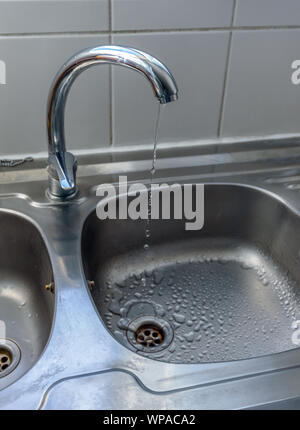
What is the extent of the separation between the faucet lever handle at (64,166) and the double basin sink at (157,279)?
6cm

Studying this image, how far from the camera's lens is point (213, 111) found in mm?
830

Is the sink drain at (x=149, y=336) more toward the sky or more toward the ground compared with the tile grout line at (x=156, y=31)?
more toward the ground

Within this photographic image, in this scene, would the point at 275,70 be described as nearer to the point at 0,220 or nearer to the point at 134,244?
the point at 134,244

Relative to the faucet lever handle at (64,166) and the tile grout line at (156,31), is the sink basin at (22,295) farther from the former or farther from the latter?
the tile grout line at (156,31)

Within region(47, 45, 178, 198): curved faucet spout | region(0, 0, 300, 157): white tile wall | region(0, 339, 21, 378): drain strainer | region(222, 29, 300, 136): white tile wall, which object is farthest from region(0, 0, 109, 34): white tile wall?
region(0, 339, 21, 378): drain strainer

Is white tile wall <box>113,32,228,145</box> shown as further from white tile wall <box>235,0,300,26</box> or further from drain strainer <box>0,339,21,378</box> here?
drain strainer <box>0,339,21,378</box>

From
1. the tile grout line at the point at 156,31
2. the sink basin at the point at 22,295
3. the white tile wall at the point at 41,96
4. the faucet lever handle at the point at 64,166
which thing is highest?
the tile grout line at the point at 156,31

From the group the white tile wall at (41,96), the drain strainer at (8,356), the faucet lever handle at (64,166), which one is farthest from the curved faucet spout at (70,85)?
the drain strainer at (8,356)

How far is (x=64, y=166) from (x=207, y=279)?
0.32m

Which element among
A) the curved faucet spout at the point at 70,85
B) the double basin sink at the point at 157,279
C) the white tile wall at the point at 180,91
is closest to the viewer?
the curved faucet spout at the point at 70,85

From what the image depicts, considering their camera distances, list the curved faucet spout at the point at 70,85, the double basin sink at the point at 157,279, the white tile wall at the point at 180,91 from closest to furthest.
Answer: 1. the curved faucet spout at the point at 70,85
2. the double basin sink at the point at 157,279
3. the white tile wall at the point at 180,91

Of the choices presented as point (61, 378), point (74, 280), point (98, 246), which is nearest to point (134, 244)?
point (98, 246)

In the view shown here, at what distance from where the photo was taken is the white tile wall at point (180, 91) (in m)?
0.75

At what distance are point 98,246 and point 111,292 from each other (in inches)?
3.2
